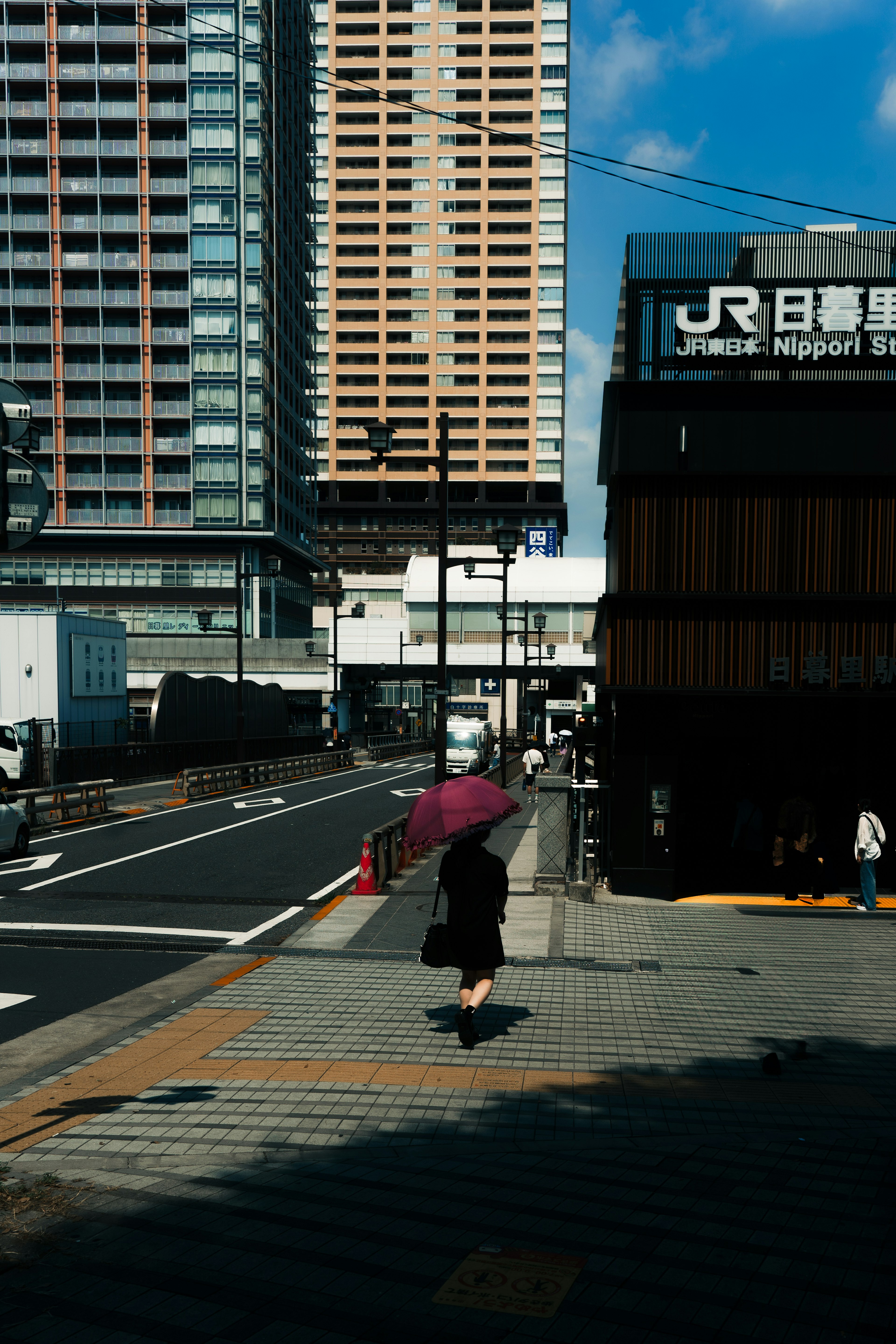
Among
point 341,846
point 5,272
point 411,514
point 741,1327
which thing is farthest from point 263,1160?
point 411,514

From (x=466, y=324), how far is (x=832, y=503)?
352ft

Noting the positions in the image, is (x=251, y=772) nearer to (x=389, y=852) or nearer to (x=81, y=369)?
(x=389, y=852)

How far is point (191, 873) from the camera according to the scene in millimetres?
17453

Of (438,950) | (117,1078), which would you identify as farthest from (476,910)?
(117,1078)

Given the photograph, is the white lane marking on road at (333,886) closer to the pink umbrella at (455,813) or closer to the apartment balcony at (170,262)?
the pink umbrella at (455,813)

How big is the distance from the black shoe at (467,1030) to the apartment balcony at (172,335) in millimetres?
80379

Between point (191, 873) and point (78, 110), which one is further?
point (78, 110)

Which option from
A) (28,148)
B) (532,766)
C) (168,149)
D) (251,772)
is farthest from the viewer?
(28,148)

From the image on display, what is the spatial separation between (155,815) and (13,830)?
8.00 meters

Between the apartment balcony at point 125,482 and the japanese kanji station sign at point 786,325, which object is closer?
the japanese kanji station sign at point 786,325

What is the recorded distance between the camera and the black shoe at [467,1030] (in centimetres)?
811

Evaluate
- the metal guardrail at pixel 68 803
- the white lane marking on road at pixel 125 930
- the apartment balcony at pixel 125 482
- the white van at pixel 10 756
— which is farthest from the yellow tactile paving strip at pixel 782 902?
the apartment balcony at pixel 125 482

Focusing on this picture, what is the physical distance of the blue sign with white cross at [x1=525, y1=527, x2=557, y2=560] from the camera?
6012cm

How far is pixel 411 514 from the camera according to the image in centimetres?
12188
